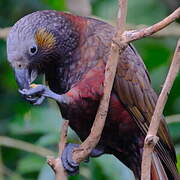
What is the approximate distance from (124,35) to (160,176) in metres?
1.05

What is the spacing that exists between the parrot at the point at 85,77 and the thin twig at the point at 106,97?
230 mm

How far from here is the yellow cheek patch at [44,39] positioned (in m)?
4.02

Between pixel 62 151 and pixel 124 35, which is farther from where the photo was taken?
pixel 62 151

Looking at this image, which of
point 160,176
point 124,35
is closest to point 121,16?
point 124,35

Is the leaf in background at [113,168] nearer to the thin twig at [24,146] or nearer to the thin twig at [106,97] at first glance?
the thin twig at [24,146]

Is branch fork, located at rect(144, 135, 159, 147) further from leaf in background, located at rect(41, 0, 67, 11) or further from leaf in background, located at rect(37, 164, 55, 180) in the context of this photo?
leaf in background, located at rect(41, 0, 67, 11)

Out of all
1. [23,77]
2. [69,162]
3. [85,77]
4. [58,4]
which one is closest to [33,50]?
[23,77]

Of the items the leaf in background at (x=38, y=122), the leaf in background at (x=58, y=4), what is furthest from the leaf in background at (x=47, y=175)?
the leaf in background at (x=58, y=4)

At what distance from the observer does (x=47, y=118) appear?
16.9 ft

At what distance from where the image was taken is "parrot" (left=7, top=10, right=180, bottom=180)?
396 cm

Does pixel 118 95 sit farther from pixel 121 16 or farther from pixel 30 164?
pixel 30 164

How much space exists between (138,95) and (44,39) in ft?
1.72

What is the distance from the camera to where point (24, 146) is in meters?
5.14

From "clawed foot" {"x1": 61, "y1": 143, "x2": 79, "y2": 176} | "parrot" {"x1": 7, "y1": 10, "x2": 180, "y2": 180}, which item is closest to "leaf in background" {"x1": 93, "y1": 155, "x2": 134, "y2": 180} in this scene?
"parrot" {"x1": 7, "y1": 10, "x2": 180, "y2": 180}
